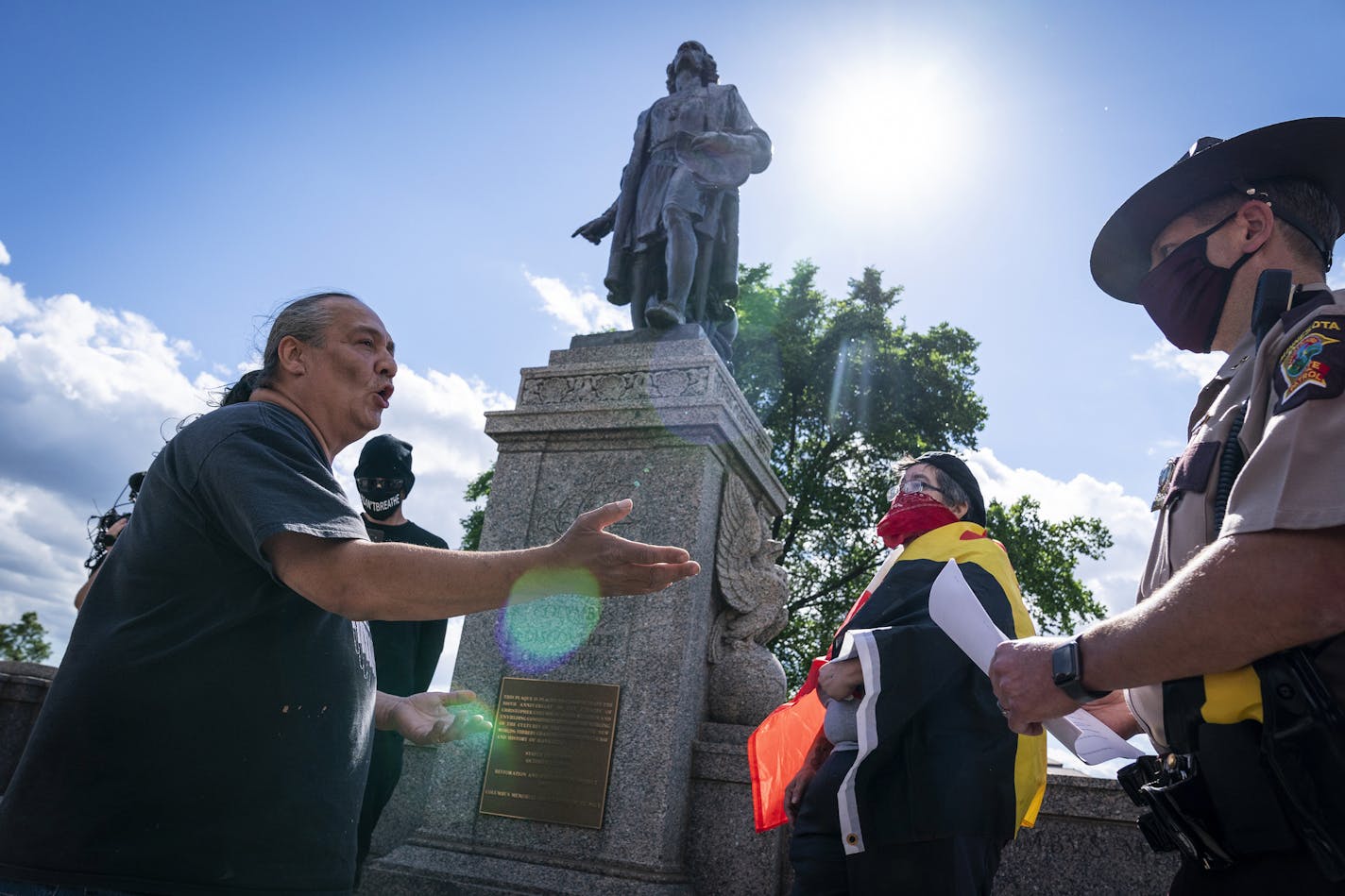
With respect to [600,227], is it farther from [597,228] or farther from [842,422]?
[842,422]

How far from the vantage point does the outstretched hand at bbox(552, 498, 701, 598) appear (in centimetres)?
163

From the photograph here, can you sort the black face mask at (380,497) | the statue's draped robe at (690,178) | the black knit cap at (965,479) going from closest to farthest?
1. the black knit cap at (965,479)
2. the black face mask at (380,497)
3. the statue's draped robe at (690,178)

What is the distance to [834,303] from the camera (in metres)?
20.9

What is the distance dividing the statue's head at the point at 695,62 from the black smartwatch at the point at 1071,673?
6.94 m

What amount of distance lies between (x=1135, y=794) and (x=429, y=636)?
113 inches

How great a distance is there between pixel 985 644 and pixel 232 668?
1607mm

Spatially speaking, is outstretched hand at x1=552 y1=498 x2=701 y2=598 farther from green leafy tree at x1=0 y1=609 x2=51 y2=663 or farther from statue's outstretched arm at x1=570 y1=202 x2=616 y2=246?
green leafy tree at x1=0 y1=609 x2=51 y2=663

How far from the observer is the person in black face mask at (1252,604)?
4.48ft

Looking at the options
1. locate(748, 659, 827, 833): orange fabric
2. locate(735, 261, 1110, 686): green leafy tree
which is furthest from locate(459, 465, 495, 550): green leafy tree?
locate(748, 659, 827, 833): orange fabric

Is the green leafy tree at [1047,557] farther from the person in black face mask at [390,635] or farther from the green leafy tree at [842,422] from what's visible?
the person in black face mask at [390,635]

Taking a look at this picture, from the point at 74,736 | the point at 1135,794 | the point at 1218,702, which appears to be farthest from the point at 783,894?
the point at 74,736

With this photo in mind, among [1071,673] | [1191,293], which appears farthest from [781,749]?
[1191,293]

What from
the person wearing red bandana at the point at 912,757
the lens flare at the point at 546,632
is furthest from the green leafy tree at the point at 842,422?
the person wearing red bandana at the point at 912,757

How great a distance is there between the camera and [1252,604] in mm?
1385
